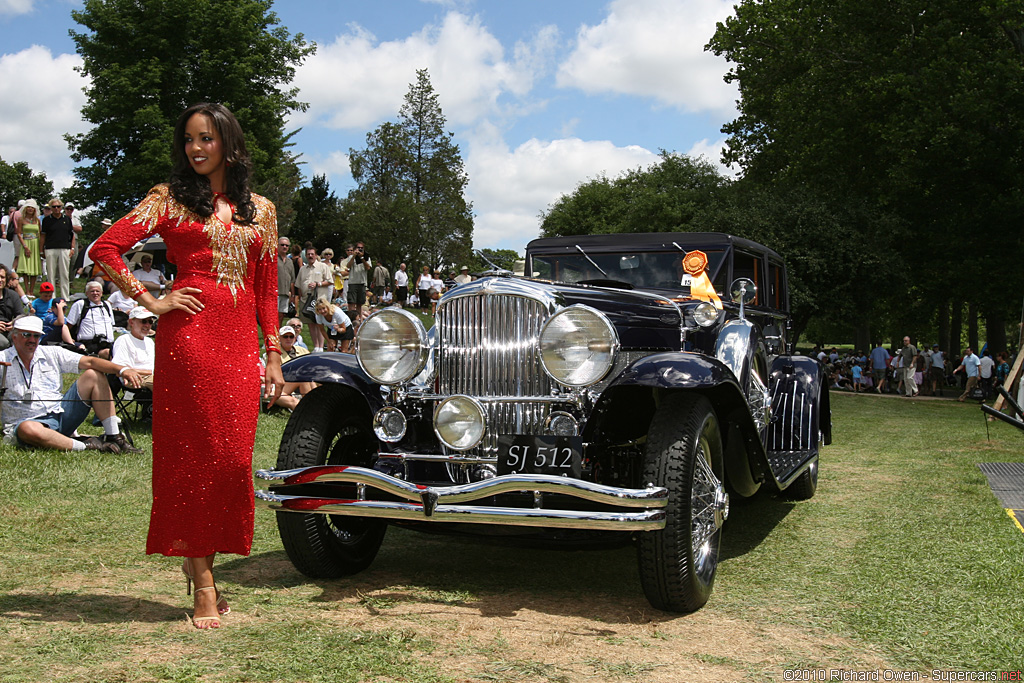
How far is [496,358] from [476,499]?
2.68 feet

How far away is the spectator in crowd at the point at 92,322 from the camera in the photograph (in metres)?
9.44

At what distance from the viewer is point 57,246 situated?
14023 mm

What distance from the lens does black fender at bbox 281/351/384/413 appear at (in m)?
4.11

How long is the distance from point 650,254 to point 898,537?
2424 millimetres

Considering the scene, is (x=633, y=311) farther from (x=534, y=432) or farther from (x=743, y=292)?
(x=743, y=292)

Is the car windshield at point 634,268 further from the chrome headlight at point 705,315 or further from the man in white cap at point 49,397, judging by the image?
the man in white cap at point 49,397

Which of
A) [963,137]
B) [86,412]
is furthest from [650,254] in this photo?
[963,137]

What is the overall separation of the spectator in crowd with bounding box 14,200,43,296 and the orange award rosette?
1196 cm

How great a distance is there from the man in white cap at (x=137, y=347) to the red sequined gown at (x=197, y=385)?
→ 4.42 metres

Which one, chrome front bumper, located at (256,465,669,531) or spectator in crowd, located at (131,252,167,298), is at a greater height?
spectator in crowd, located at (131,252,167,298)

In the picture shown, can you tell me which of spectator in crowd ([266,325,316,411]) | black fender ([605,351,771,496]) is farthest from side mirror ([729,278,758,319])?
spectator in crowd ([266,325,316,411])

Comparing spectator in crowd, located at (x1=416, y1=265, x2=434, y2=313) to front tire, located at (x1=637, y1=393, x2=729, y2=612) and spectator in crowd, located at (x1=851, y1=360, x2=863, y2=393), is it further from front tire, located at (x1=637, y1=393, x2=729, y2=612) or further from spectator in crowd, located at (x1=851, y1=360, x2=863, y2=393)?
front tire, located at (x1=637, y1=393, x2=729, y2=612)

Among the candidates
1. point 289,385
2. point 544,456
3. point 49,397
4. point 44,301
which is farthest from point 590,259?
point 44,301

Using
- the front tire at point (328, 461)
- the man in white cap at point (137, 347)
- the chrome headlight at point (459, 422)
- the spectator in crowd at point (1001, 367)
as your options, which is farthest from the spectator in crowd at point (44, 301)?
the spectator in crowd at point (1001, 367)
